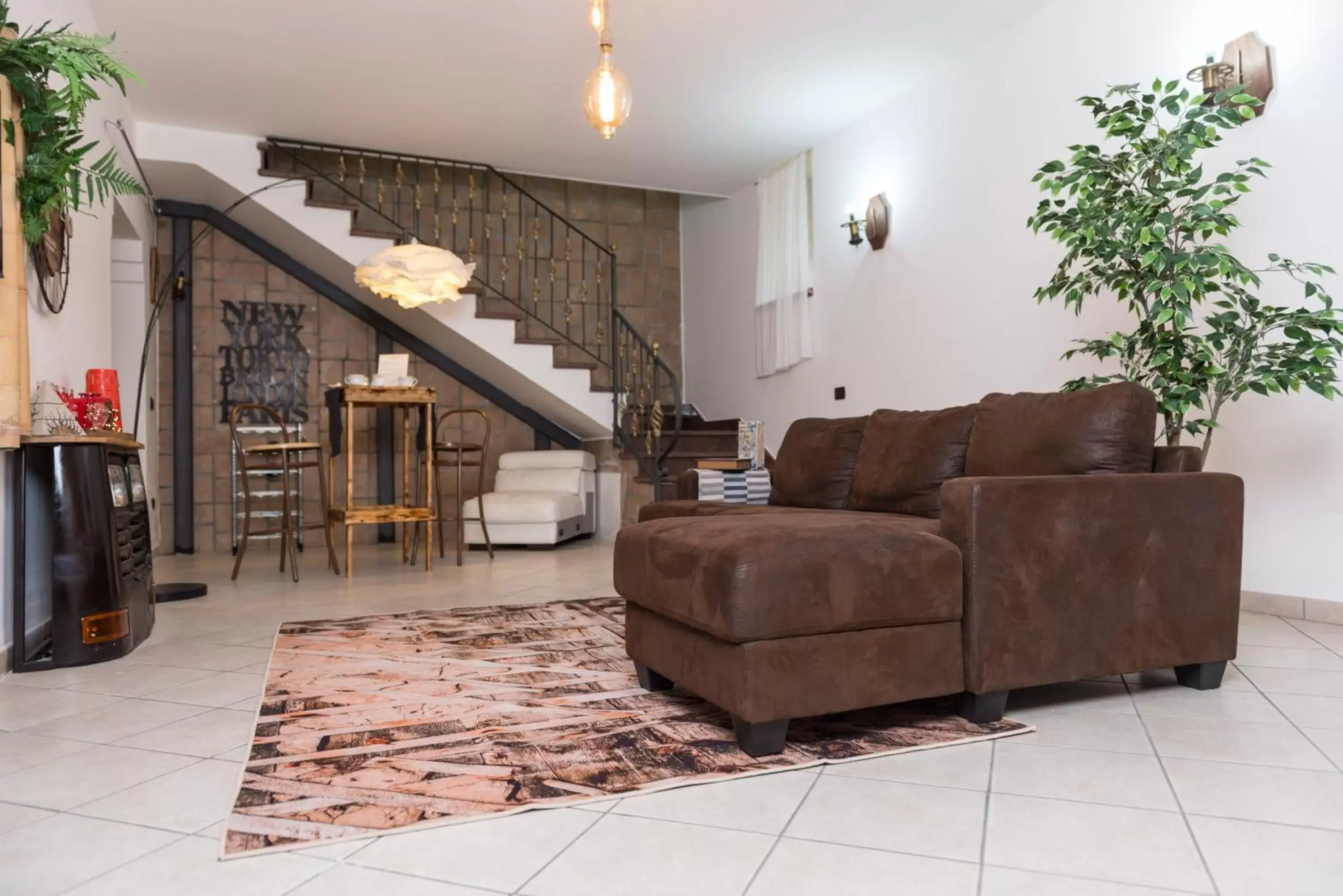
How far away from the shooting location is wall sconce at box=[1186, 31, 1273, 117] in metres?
3.83

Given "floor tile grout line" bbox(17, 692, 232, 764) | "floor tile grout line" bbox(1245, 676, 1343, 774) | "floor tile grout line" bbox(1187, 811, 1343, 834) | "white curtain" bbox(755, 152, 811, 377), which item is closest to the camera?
"floor tile grout line" bbox(1187, 811, 1343, 834)

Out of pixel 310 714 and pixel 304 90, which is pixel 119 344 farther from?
pixel 310 714

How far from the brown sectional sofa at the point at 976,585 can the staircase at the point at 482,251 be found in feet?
13.2

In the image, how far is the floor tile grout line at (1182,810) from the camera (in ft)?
4.97

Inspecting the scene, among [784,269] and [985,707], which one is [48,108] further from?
[784,269]

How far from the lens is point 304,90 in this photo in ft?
19.7

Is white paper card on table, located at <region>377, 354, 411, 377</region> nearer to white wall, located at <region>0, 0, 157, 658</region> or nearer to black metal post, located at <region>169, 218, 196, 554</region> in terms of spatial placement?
white wall, located at <region>0, 0, 157, 658</region>

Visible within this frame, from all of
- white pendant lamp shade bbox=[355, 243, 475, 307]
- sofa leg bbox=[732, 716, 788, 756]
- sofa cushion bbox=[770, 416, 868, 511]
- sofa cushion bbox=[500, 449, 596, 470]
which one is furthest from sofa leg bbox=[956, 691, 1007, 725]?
sofa cushion bbox=[500, 449, 596, 470]

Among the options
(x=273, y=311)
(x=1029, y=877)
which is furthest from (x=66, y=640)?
(x=273, y=311)

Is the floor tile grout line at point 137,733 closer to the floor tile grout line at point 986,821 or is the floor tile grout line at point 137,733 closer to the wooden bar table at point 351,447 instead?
the floor tile grout line at point 986,821

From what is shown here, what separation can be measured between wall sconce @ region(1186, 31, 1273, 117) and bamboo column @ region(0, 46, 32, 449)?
4.24 metres

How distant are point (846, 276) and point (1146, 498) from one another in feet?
14.5

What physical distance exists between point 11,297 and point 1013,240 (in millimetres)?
4584

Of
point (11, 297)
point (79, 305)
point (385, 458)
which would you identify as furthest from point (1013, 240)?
point (385, 458)
